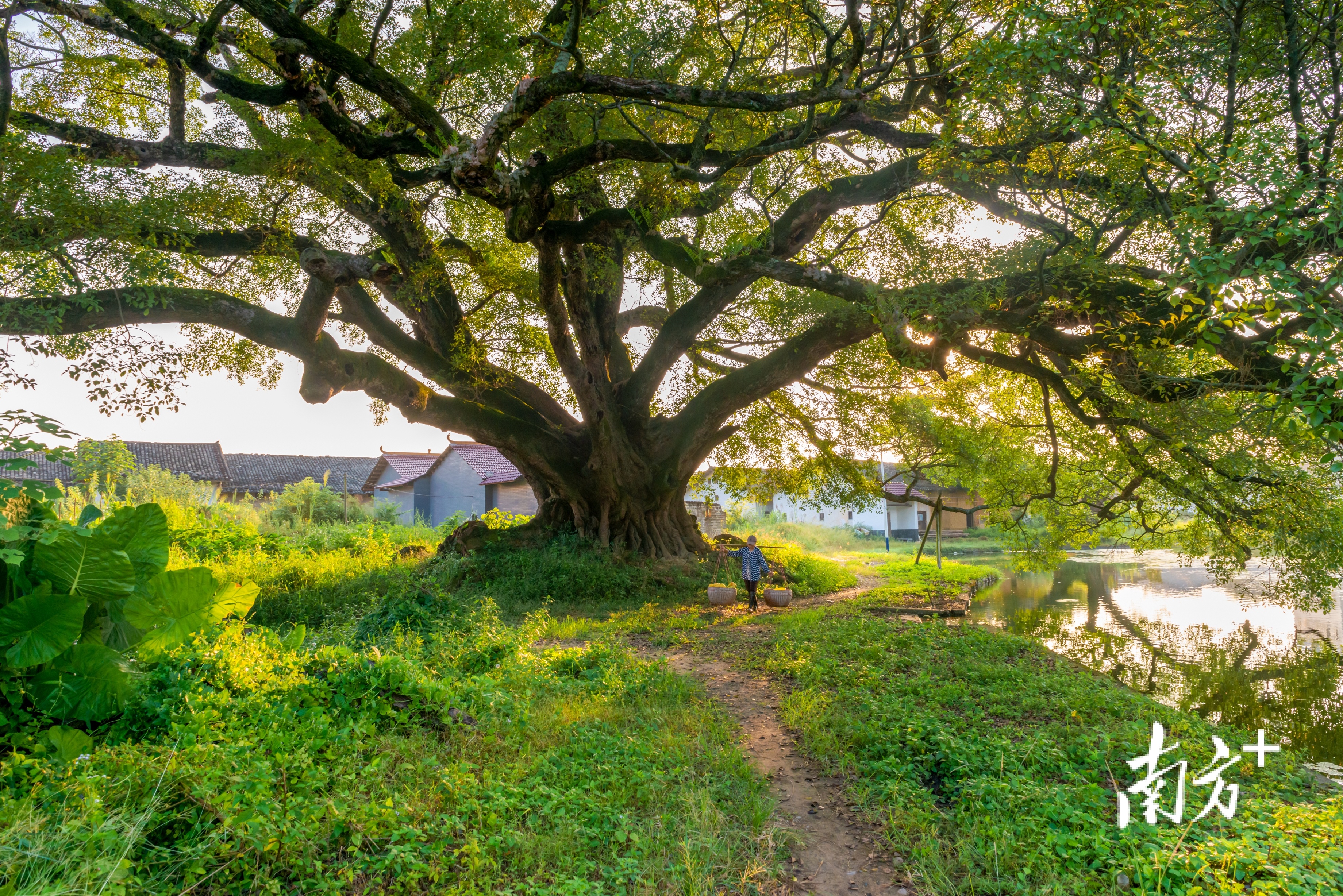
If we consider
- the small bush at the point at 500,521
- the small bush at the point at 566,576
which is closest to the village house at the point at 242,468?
the small bush at the point at 500,521

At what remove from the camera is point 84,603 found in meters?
3.34

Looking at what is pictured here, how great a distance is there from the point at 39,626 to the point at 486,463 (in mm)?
27486

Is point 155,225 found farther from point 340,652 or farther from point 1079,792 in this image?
point 1079,792

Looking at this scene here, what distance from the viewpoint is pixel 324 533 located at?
54.0 ft

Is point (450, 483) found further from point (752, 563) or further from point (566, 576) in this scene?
point (752, 563)

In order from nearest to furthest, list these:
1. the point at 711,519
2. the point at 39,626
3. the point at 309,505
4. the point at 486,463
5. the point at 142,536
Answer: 1. the point at 39,626
2. the point at 142,536
3. the point at 309,505
4. the point at 486,463
5. the point at 711,519

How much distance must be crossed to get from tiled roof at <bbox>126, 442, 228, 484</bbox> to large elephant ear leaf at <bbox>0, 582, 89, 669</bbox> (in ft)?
113

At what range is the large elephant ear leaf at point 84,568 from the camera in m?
3.40

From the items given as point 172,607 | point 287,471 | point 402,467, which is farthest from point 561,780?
point 287,471

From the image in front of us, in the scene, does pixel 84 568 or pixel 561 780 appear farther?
pixel 561 780

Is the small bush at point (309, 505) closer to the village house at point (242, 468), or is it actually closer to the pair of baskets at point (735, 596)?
the village house at point (242, 468)

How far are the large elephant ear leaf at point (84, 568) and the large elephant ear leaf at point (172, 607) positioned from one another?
0.24 metres

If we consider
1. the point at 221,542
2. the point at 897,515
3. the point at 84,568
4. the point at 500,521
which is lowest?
the point at 897,515

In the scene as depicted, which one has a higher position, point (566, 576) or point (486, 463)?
point (486, 463)
